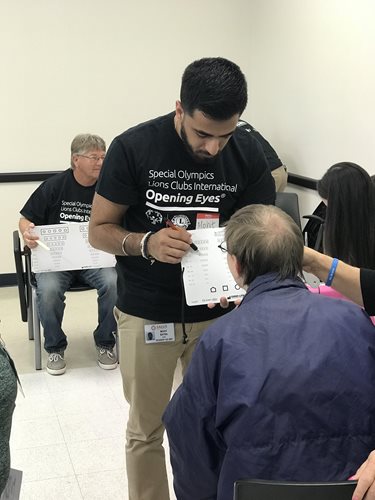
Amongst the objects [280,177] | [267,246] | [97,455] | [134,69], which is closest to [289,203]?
[280,177]

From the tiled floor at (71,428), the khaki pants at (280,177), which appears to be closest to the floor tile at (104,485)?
the tiled floor at (71,428)

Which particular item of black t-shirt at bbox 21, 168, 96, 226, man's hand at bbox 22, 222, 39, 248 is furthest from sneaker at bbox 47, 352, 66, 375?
black t-shirt at bbox 21, 168, 96, 226

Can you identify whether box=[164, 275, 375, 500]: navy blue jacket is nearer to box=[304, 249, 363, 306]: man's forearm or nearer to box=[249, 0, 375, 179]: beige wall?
box=[304, 249, 363, 306]: man's forearm

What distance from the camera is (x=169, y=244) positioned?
1698mm

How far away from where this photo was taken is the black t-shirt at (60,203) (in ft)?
11.7

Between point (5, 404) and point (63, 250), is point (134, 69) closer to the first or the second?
point (63, 250)

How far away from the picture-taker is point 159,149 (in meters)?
1.77

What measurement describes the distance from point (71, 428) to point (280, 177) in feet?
7.99

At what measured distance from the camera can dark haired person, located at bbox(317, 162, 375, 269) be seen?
219cm

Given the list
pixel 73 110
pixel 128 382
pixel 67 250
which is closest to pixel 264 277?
pixel 128 382

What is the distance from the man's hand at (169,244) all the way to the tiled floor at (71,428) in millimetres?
1157

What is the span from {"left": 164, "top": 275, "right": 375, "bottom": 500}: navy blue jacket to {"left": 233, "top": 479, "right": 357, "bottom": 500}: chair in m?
0.13

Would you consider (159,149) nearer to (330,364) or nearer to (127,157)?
(127,157)

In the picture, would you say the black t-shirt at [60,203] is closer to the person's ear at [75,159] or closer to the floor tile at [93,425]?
the person's ear at [75,159]
